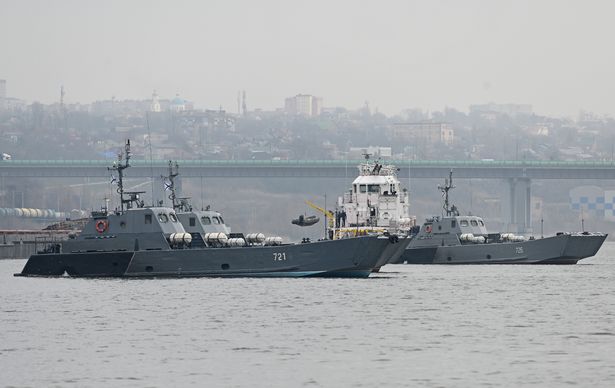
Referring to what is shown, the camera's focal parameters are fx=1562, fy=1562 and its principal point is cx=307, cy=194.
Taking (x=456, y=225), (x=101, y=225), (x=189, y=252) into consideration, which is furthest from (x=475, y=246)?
(x=101, y=225)

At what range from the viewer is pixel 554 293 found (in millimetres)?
85438

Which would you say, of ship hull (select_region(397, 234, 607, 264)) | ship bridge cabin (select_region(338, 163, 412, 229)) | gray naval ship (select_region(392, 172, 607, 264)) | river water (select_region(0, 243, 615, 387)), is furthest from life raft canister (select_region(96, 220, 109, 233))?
ship hull (select_region(397, 234, 607, 264))

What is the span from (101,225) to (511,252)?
1727 inches

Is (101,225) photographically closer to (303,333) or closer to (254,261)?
(254,261)

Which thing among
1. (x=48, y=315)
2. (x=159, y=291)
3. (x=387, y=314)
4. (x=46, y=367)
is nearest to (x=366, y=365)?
(x=46, y=367)

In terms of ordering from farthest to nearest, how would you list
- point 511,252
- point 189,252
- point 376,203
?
point 511,252 < point 376,203 < point 189,252

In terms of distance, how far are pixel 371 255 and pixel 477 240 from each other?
33.8m

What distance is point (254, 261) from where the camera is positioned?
3573 inches

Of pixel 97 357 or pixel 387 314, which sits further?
pixel 387 314

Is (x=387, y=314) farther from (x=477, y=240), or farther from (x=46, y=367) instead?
(x=477, y=240)

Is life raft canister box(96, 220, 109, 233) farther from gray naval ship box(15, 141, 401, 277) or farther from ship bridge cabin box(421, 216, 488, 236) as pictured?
ship bridge cabin box(421, 216, 488, 236)

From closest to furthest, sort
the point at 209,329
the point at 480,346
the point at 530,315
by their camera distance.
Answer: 1. the point at 480,346
2. the point at 209,329
3. the point at 530,315

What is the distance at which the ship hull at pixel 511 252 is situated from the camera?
124438 mm

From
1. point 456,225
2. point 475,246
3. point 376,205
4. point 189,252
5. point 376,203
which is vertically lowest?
point 475,246
